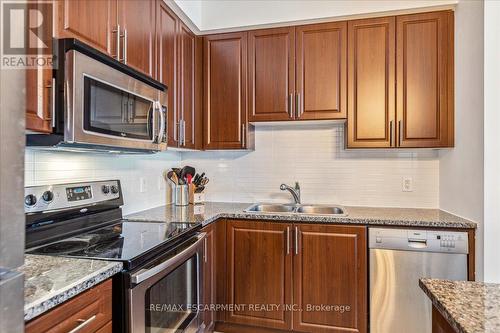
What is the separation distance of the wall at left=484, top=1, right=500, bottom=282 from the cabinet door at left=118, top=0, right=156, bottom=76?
1964 millimetres

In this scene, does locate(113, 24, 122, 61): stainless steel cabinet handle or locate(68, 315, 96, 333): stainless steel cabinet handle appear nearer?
locate(68, 315, 96, 333): stainless steel cabinet handle

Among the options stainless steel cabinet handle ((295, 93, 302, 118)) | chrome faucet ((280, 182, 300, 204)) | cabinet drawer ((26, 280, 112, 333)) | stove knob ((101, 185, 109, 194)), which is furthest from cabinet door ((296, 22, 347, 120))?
cabinet drawer ((26, 280, 112, 333))

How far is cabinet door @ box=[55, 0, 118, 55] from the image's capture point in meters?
1.19

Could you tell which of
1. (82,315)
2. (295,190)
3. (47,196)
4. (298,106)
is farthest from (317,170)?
(82,315)

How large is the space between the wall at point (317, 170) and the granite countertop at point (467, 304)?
166cm

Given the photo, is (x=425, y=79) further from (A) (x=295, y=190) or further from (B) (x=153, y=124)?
(B) (x=153, y=124)

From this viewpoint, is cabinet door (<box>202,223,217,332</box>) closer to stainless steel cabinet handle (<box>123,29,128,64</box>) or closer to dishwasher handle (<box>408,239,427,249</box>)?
stainless steel cabinet handle (<box>123,29,128,64</box>)

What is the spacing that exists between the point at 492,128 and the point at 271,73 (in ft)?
4.98

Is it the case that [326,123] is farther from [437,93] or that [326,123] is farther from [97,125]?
[97,125]

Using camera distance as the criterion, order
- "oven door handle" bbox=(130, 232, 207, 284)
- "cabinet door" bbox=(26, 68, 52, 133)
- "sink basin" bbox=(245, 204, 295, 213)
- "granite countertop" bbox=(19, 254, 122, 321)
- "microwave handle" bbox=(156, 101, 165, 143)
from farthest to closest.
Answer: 1. "sink basin" bbox=(245, 204, 295, 213)
2. "microwave handle" bbox=(156, 101, 165, 143)
3. "oven door handle" bbox=(130, 232, 207, 284)
4. "cabinet door" bbox=(26, 68, 52, 133)
5. "granite countertop" bbox=(19, 254, 122, 321)

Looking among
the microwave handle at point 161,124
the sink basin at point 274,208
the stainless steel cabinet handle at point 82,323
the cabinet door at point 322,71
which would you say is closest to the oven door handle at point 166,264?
the stainless steel cabinet handle at point 82,323

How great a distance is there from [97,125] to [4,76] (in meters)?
0.65

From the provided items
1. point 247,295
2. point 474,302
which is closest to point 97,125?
point 474,302

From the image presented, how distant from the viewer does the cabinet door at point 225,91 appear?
8.29ft
